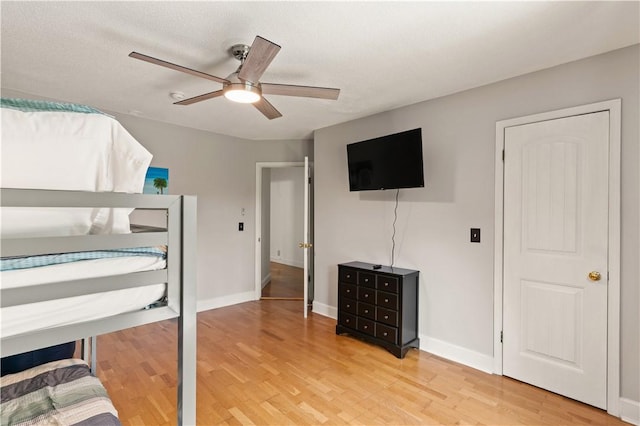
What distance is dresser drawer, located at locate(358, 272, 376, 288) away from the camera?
3.26 m

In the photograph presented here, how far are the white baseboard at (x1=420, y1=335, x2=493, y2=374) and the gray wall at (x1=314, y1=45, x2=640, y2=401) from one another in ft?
0.05

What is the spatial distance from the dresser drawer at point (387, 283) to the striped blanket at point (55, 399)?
2.30 m

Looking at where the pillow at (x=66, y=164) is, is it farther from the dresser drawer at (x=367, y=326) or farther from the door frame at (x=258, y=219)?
the door frame at (x=258, y=219)

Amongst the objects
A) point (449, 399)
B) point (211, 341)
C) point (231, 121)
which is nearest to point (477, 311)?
point (449, 399)

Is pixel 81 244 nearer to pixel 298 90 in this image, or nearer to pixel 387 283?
pixel 298 90

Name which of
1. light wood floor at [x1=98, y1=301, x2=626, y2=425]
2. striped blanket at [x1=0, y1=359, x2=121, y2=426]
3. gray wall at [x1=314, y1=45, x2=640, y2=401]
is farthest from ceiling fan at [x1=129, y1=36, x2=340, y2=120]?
light wood floor at [x1=98, y1=301, x2=626, y2=425]

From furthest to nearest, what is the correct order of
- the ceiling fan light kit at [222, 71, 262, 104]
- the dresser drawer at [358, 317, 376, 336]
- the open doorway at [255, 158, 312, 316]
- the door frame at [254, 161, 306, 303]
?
the open doorway at [255, 158, 312, 316] → the door frame at [254, 161, 306, 303] → the dresser drawer at [358, 317, 376, 336] → the ceiling fan light kit at [222, 71, 262, 104]

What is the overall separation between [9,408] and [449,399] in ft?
8.03

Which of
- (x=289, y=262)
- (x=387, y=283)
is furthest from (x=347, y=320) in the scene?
(x=289, y=262)

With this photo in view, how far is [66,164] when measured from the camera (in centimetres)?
109

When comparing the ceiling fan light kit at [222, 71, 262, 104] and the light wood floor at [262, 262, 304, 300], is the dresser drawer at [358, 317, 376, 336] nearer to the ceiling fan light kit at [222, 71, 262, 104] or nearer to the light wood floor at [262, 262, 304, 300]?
the light wood floor at [262, 262, 304, 300]

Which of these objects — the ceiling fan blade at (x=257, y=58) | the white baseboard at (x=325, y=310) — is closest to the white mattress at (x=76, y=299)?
the ceiling fan blade at (x=257, y=58)

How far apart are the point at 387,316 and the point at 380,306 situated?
11 cm

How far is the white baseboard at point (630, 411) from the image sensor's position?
208 cm
